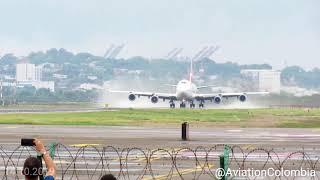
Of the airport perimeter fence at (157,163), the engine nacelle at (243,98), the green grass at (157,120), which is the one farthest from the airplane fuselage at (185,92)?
the airport perimeter fence at (157,163)

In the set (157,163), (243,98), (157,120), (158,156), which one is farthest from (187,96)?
(157,163)

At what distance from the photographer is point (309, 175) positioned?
76.5 ft

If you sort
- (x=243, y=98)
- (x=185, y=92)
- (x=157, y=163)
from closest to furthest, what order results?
(x=157, y=163) → (x=185, y=92) → (x=243, y=98)

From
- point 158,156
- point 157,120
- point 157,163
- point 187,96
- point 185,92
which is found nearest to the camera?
point 157,163

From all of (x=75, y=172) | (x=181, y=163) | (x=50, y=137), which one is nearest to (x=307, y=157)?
(x=181, y=163)

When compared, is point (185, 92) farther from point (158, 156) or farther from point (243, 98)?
point (158, 156)

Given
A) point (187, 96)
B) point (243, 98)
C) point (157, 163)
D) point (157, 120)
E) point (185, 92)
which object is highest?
point (185, 92)

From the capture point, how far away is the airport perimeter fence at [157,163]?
75.6ft

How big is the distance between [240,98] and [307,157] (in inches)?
3998

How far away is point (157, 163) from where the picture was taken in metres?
26.9

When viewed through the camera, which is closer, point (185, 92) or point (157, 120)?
point (157, 120)

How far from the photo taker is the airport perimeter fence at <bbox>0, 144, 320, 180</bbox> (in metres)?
23.0

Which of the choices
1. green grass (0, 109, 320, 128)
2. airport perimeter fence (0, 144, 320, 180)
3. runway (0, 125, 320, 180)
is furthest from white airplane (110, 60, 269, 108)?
airport perimeter fence (0, 144, 320, 180)

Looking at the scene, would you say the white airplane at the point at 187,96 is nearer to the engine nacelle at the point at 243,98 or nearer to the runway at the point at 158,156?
the engine nacelle at the point at 243,98
